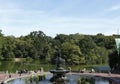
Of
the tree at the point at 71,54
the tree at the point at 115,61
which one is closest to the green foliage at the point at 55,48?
the tree at the point at 71,54

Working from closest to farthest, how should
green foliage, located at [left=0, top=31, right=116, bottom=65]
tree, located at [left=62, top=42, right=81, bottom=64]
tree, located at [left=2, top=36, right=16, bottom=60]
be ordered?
tree, located at [left=62, top=42, right=81, bottom=64] < green foliage, located at [left=0, top=31, right=116, bottom=65] < tree, located at [left=2, top=36, right=16, bottom=60]

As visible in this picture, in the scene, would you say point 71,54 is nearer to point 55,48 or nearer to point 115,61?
point 55,48

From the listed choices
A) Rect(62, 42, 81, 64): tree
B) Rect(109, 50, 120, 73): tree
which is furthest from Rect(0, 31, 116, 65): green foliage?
Rect(109, 50, 120, 73): tree

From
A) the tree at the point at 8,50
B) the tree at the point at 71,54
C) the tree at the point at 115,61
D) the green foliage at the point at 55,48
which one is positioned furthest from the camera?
Answer: the tree at the point at 8,50

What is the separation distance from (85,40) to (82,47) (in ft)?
22.7

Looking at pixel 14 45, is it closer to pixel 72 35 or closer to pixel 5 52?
pixel 5 52

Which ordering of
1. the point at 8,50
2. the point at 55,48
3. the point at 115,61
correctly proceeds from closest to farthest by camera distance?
the point at 115,61 < the point at 8,50 < the point at 55,48

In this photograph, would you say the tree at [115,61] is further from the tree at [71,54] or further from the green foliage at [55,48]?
the tree at [71,54]

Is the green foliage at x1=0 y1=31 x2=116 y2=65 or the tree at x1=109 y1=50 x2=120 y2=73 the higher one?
the green foliage at x1=0 y1=31 x2=116 y2=65

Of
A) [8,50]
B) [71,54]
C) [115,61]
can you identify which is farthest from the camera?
[8,50]

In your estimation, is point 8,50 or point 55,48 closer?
point 8,50

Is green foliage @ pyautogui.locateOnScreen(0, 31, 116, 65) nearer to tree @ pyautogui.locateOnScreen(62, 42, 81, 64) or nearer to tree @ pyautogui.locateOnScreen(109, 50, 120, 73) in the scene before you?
tree @ pyautogui.locateOnScreen(62, 42, 81, 64)

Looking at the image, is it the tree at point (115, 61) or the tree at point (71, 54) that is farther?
the tree at point (71, 54)

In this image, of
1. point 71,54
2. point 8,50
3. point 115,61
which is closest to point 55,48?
point 8,50
